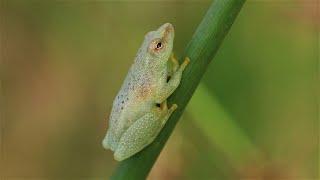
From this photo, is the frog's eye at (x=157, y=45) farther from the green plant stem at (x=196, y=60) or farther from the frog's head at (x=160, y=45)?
the green plant stem at (x=196, y=60)

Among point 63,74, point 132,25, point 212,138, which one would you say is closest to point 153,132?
point 212,138

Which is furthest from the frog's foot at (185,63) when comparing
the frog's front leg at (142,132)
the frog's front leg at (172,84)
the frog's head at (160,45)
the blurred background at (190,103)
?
the blurred background at (190,103)

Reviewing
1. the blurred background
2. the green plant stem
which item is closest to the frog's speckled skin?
the green plant stem

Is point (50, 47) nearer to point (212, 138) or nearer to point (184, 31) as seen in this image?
point (184, 31)

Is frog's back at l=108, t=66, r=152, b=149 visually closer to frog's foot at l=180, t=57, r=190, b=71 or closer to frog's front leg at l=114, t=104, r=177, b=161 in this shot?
frog's front leg at l=114, t=104, r=177, b=161

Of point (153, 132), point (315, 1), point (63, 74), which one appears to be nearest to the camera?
point (153, 132)

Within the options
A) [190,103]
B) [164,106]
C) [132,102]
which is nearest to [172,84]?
[164,106]

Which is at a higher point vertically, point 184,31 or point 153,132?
point 153,132
